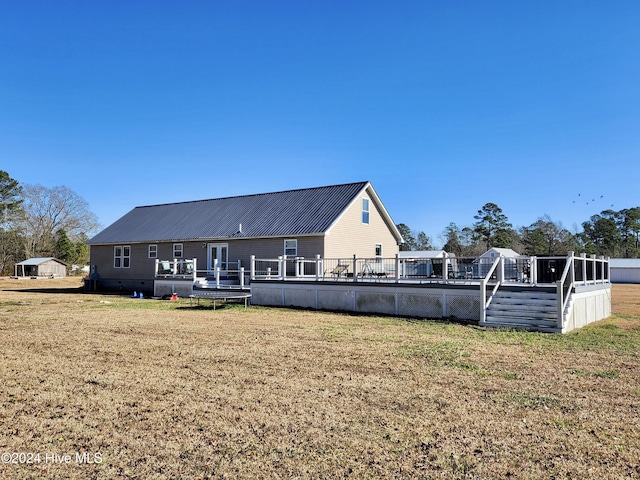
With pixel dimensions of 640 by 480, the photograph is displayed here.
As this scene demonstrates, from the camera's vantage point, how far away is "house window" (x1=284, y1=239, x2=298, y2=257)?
2266 cm

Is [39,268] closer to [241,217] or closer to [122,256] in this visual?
[122,256]

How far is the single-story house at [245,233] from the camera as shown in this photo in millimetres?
22719

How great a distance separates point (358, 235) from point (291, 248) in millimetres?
3717

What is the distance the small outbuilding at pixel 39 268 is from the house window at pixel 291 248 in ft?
132

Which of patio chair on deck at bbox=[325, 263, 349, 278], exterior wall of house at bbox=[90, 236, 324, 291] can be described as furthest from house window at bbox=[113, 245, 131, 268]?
patio chair on deck at bbox=[325, 263, 349, 278]

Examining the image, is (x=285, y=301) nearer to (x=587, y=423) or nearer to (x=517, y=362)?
(x=517, y=362)

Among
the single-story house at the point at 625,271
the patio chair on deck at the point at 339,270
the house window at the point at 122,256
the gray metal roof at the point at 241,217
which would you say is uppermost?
the gray metal roof at the point at 241,217

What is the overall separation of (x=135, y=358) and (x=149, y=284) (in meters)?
21.0

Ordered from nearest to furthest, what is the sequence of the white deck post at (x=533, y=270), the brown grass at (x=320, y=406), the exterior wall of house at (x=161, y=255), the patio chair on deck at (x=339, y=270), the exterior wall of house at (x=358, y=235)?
the brown grass at (x=320, y=406) < the white deck post at (x=533, y=270) < the patio chair on deck at (x=339, y=270) < the exterior wall of house at (x=358, y=235) < the exterior wall of house at (x=161, y=255)

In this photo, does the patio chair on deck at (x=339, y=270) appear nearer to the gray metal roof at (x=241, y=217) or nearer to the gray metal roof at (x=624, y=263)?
the gray metal roof at (x=241, y=217)

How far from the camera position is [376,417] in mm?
5062

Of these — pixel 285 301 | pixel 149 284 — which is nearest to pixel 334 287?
pixel 285 301

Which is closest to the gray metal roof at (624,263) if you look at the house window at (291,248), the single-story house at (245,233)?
the single-story house at (245,233)

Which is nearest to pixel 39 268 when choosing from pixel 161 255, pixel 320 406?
pixel 161 255
